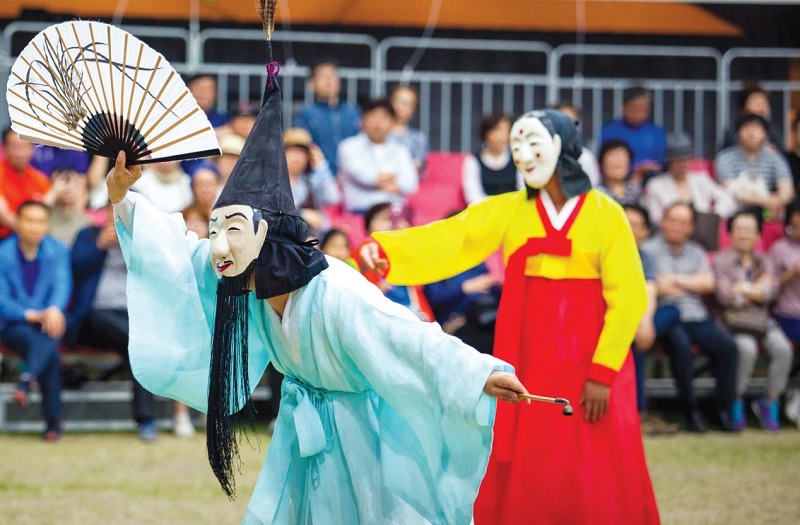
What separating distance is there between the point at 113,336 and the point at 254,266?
387 cm

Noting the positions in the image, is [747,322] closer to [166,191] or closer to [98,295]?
[166,191]

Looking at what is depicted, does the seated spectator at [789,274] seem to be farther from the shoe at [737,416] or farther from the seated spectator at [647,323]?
the seated spectator at [647,323]

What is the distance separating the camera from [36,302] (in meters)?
6.83

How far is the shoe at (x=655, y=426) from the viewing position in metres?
6.98

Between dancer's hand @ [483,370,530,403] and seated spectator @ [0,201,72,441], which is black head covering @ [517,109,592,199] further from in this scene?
seated spectator @ [0,201,72,441]

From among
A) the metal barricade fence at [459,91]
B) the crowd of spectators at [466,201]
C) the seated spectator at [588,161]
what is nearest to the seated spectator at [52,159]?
the crowd of spectators at [466,201]

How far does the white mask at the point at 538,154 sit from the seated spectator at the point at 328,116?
4.06 m

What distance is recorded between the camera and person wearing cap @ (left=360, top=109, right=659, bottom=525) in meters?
4.05

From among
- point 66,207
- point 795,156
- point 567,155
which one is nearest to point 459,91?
point 795,156

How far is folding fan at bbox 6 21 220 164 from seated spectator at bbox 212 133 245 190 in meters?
3.64

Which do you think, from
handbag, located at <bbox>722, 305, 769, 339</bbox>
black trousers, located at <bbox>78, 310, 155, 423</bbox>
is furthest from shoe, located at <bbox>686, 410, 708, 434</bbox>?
black trousers, located at <bbox>78, 310, 155, 423</bbox>

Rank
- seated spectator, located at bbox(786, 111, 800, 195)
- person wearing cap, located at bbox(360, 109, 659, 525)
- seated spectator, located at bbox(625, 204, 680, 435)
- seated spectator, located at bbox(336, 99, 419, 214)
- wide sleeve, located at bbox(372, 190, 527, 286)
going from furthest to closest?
seated spectator, located at bbox(786, 111, 800, 195), seated spectator, located at bbox(336, 99, 419, 214), seated spectator, located at bbox(625, 204, 680, 435), wide sleeve, located at bbox(372, 190, 527, 286), person wearing cap, located at bbox(360, 109, 659, 525)

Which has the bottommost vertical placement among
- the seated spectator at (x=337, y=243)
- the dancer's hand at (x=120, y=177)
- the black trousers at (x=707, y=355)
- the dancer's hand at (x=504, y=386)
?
the black trousers at (x=707, y=355)

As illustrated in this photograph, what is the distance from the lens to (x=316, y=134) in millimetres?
8234
